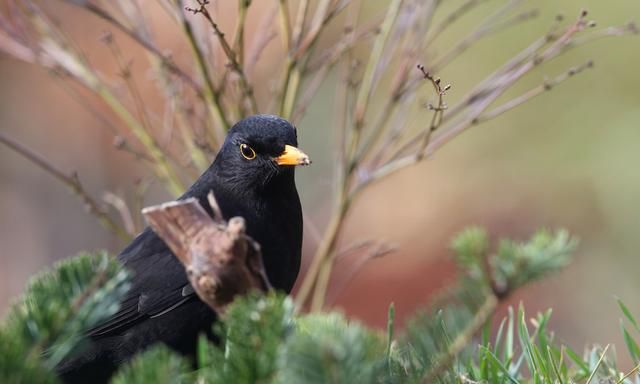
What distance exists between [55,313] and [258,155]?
183cm

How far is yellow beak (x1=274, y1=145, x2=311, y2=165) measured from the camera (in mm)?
2806

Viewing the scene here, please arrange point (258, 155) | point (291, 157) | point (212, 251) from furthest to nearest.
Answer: point (258, 155), point (291, 157), point (212, 251)

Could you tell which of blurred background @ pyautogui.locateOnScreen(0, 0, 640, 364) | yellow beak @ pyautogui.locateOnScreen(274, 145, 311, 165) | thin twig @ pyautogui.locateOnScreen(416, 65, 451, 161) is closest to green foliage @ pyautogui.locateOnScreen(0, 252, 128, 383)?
thin twig @ pyautogui.locateOnScreen(416, 65, 451, 161)

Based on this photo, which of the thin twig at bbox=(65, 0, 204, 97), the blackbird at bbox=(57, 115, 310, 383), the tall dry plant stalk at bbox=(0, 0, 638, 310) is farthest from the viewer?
the tall dry plant stalk at bbox=(0, 0, 638, 310)

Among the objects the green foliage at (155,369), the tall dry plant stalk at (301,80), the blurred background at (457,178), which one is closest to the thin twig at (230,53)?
the tall dry plant stalk at (301,80)

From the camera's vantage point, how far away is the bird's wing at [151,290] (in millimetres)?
2670

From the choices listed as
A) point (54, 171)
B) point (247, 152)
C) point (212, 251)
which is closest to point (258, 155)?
point (247, 152)

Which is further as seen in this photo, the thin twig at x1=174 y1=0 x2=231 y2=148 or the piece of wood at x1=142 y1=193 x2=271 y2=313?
the thin twig at x1=174 y1=0 x2=231 y2=148

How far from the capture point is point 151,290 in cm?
272

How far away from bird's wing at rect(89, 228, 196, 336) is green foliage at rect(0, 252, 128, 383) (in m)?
1.41

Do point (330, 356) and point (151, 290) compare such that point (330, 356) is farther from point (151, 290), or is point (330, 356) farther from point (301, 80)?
point (301, 80)

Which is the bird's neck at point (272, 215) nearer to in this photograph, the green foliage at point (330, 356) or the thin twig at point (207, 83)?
the thin twig at point (207, 83)

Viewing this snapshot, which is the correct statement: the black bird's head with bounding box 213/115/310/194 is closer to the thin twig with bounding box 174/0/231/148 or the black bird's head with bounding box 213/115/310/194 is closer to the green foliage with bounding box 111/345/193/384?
the thin twig with bounding box 174/0/231/148

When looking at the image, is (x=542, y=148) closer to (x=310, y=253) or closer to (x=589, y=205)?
(x=589, y=205)
